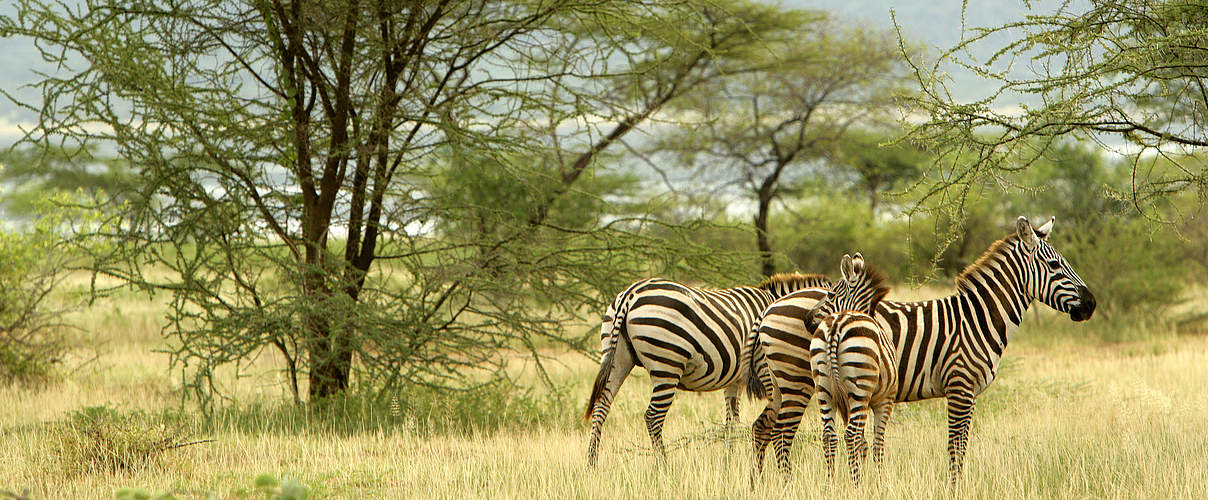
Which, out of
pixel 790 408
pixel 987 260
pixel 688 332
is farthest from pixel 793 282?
pixel 790 408

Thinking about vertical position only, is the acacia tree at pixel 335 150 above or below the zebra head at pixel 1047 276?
above

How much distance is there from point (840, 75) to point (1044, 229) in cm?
1596

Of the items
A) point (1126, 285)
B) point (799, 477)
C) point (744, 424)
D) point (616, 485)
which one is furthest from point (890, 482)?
point (1126, 285)

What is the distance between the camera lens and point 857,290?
5793mm

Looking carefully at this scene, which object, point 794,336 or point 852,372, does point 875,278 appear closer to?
point 794,336

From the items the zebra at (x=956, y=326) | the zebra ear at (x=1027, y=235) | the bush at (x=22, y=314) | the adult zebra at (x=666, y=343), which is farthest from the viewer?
the bush at (x=22, y=314)

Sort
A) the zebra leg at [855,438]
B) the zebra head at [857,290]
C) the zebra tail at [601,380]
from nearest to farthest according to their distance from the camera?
the zebra leg at [855,438] < the zebra head at [857,290] < the zebra tail at [601,380]

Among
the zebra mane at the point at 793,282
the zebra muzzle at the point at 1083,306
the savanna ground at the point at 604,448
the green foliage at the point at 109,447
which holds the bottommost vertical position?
the savanna ground at the point at 604,448

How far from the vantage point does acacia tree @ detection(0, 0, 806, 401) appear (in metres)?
8.06

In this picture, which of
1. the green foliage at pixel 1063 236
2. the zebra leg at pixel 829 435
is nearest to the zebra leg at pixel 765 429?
the zebra leg at pixel 829 435

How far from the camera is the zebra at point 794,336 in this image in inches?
217

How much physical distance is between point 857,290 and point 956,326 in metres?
0.63

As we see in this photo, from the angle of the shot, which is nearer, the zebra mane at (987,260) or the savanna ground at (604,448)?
the savanna ground at (604,448)

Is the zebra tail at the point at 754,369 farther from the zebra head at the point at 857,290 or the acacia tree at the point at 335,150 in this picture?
the acacia tree at the point at 335,150
